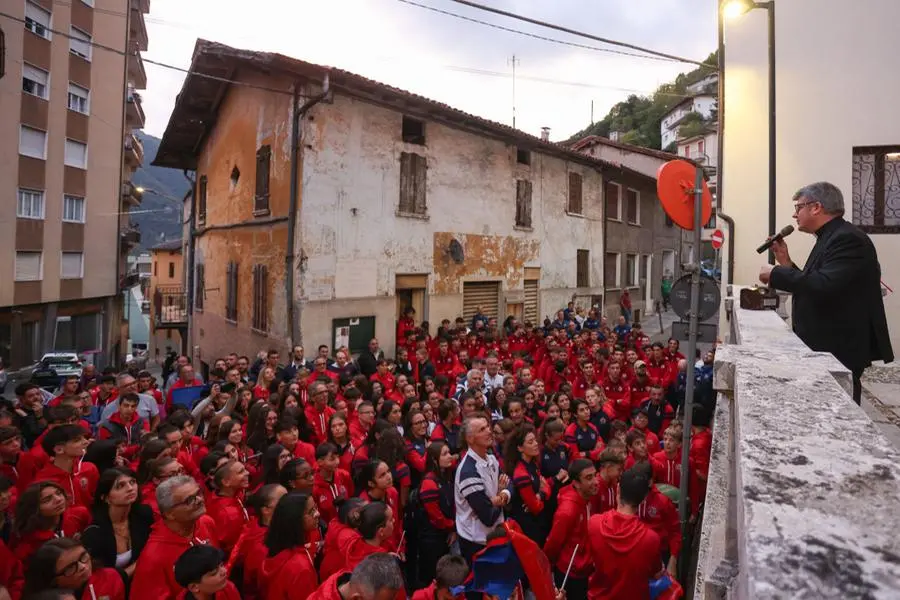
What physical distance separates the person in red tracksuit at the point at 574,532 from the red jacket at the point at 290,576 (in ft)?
6.06

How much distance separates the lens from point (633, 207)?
2530cm

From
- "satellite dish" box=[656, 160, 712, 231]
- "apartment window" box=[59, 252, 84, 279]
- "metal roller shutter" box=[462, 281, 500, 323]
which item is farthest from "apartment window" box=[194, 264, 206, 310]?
"satellite dish" box=[656, 160, 712, 231]

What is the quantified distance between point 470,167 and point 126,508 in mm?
13637

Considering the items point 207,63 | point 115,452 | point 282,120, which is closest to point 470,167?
point 282,120

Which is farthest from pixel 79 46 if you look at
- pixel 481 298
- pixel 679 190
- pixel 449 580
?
pixel 449 580

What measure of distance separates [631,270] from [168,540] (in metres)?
24.7

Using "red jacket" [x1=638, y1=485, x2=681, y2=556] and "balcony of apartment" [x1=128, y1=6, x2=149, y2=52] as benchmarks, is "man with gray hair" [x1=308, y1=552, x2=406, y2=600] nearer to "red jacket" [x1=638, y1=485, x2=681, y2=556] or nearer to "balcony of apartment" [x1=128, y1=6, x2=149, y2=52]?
"red jacket" [x1=638, y1=485, x2=681, y2=556]

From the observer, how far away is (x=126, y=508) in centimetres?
392

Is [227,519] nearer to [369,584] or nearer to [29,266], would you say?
[369,584]

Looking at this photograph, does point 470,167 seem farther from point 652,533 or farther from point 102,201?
point 102,201

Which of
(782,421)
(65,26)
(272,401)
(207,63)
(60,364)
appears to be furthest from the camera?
(65,26)

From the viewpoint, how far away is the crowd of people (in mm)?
3293

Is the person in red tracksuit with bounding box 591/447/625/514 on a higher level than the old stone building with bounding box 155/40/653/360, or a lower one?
lower

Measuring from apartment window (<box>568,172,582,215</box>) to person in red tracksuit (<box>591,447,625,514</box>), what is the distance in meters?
16.7
